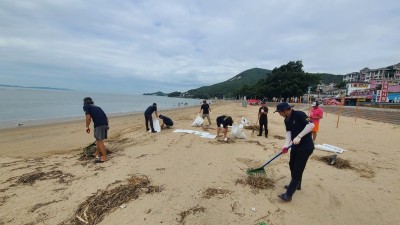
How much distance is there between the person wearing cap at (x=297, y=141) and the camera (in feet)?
12.1

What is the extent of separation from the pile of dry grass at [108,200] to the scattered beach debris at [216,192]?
0.88 meters

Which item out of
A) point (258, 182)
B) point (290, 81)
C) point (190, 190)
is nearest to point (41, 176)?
point (190, 190)

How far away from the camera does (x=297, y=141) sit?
3.58 meters

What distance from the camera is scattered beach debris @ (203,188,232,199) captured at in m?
4.04

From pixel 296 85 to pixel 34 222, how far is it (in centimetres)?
4838

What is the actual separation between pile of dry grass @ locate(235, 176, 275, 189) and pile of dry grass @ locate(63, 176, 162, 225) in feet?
5.56

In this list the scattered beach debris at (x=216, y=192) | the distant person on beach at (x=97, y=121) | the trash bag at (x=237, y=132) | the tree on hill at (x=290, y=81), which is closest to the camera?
the scattered beach debris at (x=216, y=192)

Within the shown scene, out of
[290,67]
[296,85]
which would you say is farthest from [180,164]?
[290,67]

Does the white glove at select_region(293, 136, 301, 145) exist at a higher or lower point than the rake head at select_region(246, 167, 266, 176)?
higher

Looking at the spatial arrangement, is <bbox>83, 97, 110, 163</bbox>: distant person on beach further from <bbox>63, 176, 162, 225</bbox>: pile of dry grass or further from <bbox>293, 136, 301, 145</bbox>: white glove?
<bbox>293, 136, 301, 145</bbox>: white glove

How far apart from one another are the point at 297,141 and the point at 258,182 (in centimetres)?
135

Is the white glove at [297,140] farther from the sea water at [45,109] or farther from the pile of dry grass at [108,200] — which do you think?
the sea water at [45,109]

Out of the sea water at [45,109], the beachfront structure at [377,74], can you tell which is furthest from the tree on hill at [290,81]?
the beachfront structure at [377,74]

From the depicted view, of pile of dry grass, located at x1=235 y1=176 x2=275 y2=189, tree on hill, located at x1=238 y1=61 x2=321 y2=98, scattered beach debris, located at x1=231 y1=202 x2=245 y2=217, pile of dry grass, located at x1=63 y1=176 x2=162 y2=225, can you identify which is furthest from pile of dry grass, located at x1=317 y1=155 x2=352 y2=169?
tree on hill, located at x1=238 y1=61 x2=321 y2=98
